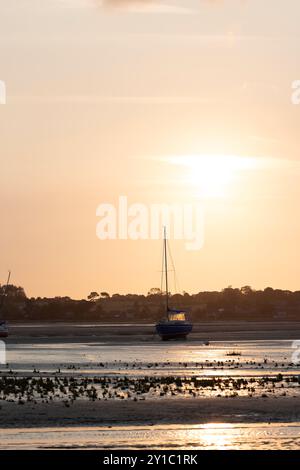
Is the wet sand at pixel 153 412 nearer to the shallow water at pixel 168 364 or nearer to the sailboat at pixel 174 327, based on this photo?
the shallow water at pixel 168 364

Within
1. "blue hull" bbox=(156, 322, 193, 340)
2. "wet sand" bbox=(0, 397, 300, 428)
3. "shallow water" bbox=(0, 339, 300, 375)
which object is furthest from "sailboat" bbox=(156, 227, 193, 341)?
"wet sand" bbox=(0, 397, 300, 428)

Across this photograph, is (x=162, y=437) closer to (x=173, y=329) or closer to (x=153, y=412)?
(x=153, y=412)

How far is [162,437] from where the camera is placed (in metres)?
40.2

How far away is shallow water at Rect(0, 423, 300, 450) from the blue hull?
341ft

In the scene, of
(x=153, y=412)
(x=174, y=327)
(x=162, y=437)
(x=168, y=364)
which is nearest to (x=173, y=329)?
(x=174, y=327)

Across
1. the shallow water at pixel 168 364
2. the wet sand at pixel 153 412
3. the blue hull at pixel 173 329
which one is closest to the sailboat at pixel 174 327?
the blue hull at pixel 173 329

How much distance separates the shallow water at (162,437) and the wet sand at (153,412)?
70.6 inches

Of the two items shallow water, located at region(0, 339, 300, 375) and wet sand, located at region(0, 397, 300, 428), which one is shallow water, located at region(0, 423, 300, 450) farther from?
shallow water, located at region(0, 339, 300, 375)

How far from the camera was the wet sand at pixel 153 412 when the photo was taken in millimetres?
45281

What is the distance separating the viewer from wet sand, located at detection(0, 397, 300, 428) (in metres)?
45.3
